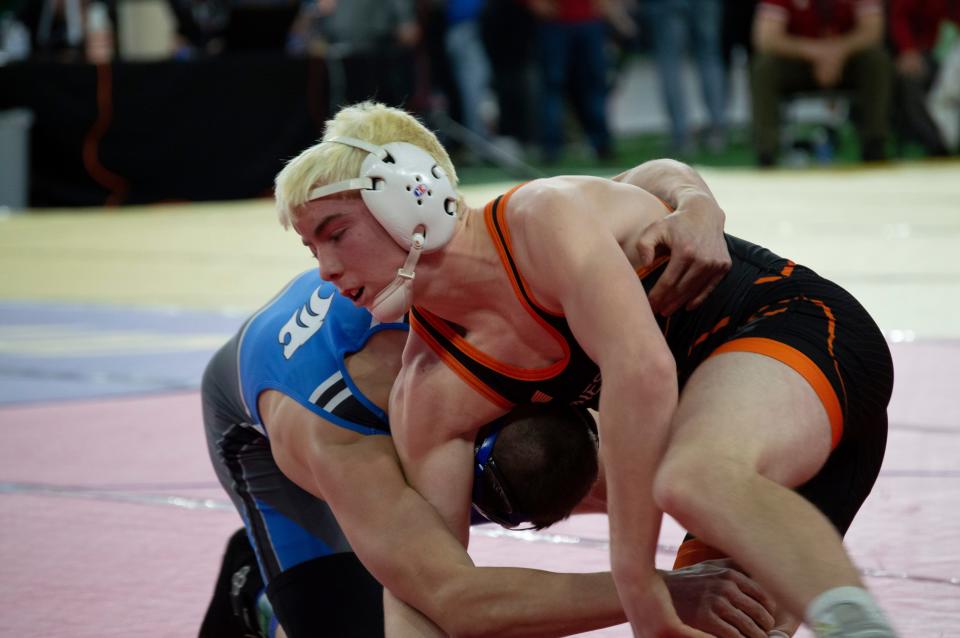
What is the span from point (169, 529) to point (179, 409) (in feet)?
4.43

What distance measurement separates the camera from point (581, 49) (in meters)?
12.8

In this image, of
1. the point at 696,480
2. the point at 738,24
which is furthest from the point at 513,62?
the point at 696,480

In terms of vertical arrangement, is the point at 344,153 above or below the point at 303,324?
above

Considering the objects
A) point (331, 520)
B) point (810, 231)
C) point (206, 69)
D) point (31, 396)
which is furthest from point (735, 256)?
point (206, 69)

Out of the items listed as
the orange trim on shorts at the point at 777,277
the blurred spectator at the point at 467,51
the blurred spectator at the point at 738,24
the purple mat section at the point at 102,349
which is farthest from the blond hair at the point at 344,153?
the blurred spectator at the point at 738,24

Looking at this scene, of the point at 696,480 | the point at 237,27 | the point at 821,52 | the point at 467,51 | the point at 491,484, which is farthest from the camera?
the point at 467,51

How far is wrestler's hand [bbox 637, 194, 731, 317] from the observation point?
A: 2.40 meters

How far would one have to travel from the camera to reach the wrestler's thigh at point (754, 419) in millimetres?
2084

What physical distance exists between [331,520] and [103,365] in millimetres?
2986

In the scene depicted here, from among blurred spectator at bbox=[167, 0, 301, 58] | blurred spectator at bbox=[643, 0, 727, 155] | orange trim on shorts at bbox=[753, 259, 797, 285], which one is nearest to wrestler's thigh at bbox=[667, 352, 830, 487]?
orange trim on shorts at bbox=[753, 259, 797, 285]

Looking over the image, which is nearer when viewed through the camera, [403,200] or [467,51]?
[403,200]

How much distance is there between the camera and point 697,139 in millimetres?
15992

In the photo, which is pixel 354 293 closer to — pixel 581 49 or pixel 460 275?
pixel 460 275

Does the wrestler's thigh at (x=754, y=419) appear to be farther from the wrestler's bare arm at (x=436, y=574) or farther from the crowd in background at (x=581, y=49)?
the crowd in background at (x=581, y=49)
